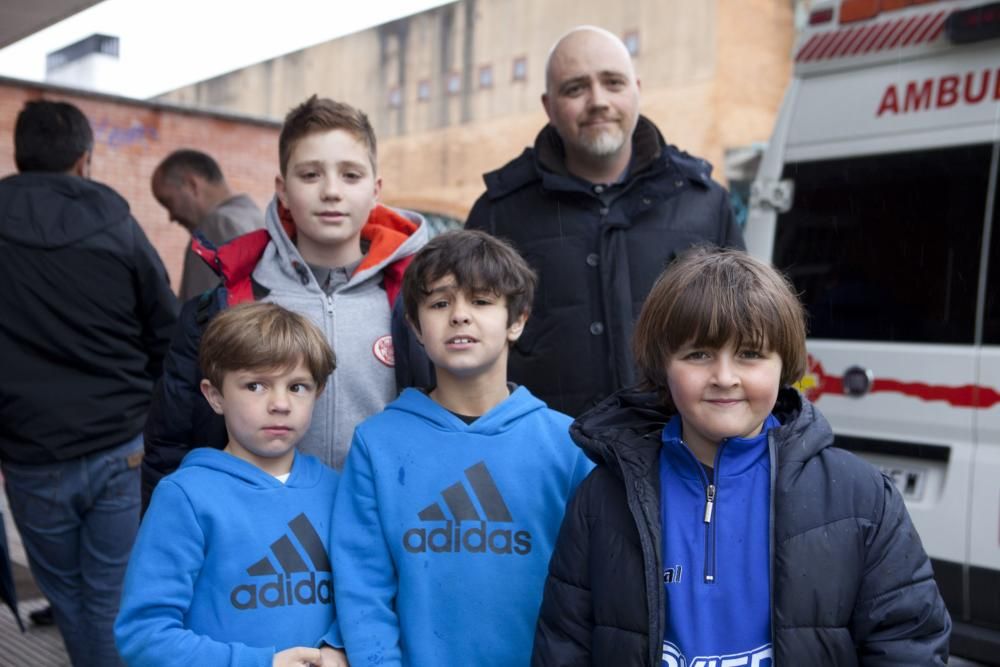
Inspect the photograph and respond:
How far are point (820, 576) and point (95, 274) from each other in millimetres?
2657

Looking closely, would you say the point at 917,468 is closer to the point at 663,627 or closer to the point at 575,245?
the point at 575,245

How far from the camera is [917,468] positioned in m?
4.16

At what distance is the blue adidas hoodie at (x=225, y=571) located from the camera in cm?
204

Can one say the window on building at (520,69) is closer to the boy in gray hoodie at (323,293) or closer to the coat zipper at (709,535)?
the boy in gray hoodie at (323,293)

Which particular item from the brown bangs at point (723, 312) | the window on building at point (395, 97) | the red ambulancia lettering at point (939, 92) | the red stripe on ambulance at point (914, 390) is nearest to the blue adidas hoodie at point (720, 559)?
the brown bangs at point (723, 312)

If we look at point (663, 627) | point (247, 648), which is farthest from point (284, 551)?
point (663, 627)

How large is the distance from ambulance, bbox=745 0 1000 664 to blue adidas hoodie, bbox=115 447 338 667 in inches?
109

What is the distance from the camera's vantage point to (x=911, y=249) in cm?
422

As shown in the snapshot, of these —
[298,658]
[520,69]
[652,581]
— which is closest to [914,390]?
[652,581]

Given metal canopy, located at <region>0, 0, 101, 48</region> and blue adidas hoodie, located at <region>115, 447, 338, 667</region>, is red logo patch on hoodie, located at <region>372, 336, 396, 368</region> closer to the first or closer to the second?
blue adidas hoodie, located at <region>115, 447, 338, 667</region>

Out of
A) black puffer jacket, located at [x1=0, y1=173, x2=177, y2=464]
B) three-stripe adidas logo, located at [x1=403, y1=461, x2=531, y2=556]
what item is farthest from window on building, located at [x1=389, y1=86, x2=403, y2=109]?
three-stripe adidas logo, located at [x1=403, y1=461, x2=531, y2=556]

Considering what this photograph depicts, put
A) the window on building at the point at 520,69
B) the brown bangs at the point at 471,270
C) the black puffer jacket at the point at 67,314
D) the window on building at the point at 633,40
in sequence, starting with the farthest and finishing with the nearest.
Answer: the window on building at the point at 520,69 < the window on building at the point at 633,40 < the black puffer jacket at the point at 67,314 < the brown bangs at the point at 471,270

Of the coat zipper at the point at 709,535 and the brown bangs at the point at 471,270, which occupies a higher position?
the brown bangs at the point at 471,270

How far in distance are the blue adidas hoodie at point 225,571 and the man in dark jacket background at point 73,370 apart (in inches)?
57.2
